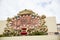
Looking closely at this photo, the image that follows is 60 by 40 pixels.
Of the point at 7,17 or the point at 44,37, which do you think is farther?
the point at 7,17

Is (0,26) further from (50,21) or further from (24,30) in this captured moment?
(50,21)

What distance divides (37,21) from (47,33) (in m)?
0.77

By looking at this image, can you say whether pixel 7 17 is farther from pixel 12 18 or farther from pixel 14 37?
pixel 14 37

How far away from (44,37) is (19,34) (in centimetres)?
123

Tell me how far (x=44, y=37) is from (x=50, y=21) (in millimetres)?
1168

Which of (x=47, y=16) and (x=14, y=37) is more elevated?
(x=47, y=16)

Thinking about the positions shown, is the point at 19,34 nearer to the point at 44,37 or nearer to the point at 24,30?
the point at 24,30

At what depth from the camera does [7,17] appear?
9.70 meters

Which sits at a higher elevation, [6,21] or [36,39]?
[6,21]

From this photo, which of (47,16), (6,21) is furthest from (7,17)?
(47,16)

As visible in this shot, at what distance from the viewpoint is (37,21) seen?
9.25m

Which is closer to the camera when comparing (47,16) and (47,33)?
(47,33)

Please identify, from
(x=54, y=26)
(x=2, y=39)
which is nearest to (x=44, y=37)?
(x=54, y=26)

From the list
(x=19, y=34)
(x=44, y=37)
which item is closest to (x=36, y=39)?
(x=44, y=37)
